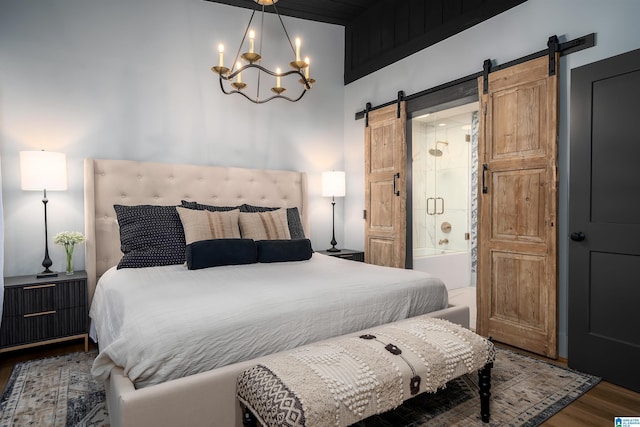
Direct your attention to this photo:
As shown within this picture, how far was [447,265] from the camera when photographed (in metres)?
4.95

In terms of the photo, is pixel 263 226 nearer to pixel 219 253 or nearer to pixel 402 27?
pixel 219 253

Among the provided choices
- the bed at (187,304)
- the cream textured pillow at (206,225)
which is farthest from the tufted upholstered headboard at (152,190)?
the cream textured pillow at (206,225)

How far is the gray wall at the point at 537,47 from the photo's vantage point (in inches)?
93.5

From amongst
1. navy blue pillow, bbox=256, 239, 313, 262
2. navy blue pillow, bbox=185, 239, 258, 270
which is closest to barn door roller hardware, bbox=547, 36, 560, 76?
navy blue pillow, bbox=256, 239, 313, 262

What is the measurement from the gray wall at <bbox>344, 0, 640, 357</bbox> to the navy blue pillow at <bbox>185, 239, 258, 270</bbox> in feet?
7.37

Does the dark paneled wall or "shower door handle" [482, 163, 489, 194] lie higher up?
the dark paneled wall

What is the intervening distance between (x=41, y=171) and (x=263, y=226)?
169cm

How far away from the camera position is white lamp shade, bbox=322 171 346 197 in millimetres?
4277

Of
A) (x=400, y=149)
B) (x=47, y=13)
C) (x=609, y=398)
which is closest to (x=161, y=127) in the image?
(x=47, y=13)

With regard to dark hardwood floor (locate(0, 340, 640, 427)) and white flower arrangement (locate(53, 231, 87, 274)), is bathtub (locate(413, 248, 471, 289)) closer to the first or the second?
dark hardwood floor (locate(0, 340, 640, 427))

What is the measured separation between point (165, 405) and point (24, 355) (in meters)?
2.15

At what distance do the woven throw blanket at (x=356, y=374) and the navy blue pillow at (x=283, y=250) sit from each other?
125 centimetres

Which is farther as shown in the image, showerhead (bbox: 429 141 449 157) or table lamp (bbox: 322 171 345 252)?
showerhead (bbox: 429 141 449 157)

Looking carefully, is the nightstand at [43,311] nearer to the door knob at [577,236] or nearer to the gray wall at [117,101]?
the gray wall at [117,101]
